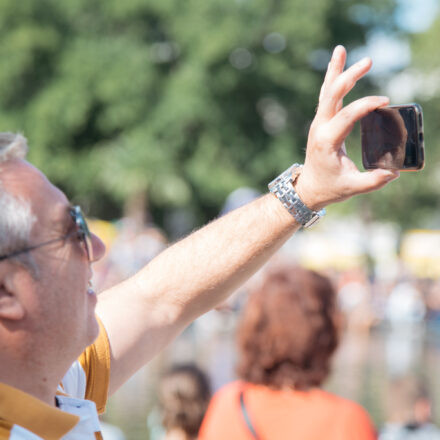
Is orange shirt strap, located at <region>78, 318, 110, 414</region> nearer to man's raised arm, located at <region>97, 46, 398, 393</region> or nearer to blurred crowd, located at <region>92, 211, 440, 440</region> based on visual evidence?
man's raised arm, located at <region>97, 46, 398, 393</region>

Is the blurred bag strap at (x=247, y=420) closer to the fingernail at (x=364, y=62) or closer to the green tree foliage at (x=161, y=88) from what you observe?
the fingernail at (x=364, y=62)

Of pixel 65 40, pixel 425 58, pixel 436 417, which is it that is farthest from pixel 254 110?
pixel 436 417

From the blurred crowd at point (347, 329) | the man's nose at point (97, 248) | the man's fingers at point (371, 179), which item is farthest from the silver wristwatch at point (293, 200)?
the blurred crowd at point (347, 329)

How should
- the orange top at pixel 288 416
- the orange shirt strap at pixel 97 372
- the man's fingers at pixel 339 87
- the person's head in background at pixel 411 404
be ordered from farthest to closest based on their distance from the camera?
the person's head in background at pixel 411 404, the orange top at pixel 288 416, the orange shirt strap at pixel 97 372, the man's fingers at pixel 339 87

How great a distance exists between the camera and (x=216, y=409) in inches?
99.9

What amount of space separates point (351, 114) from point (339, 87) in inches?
3.1

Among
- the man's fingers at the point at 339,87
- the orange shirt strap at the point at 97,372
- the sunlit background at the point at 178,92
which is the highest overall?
the sunlit background at the point at 178,92

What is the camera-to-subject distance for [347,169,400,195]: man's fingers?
174cm

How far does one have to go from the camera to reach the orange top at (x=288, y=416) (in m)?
2.34

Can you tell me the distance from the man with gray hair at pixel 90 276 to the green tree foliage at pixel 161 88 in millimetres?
24502

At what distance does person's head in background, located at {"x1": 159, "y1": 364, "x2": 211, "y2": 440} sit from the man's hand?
219 cm

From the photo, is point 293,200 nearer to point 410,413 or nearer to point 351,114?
point 351,114

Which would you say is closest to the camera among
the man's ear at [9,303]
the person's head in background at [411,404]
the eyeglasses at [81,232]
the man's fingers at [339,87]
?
the man's ear at [9,303]

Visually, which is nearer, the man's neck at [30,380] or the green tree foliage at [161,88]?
the man's neck at [30,380]
